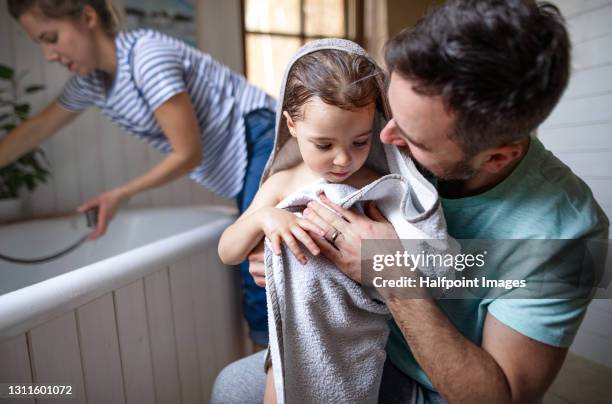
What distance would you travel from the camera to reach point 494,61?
40 centimetres

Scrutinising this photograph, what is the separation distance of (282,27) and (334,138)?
5.71ft

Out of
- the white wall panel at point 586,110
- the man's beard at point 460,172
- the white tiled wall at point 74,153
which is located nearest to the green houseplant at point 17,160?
the white tiled wall at point 74,153

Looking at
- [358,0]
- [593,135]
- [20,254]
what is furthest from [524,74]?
[358,0]

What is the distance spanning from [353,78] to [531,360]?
424mm

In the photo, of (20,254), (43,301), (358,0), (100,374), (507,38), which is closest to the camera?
(507,38)

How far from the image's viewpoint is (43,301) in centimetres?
65

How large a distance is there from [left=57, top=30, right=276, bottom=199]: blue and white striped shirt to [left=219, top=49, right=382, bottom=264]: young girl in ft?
1.67

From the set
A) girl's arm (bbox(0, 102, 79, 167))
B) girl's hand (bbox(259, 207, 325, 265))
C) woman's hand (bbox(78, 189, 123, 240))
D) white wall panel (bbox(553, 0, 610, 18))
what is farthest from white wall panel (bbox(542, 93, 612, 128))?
girl's arm (bbox(0, 102, 79, 167))

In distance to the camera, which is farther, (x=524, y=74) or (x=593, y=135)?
(x=593, y=135)

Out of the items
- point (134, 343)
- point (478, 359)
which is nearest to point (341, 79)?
point (478, 359)

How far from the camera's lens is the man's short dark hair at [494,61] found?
1.31ft

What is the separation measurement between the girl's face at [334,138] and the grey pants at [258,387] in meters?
0.33

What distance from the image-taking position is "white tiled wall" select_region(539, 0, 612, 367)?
1.68 ft

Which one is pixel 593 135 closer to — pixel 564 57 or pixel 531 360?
pixel 564 57
